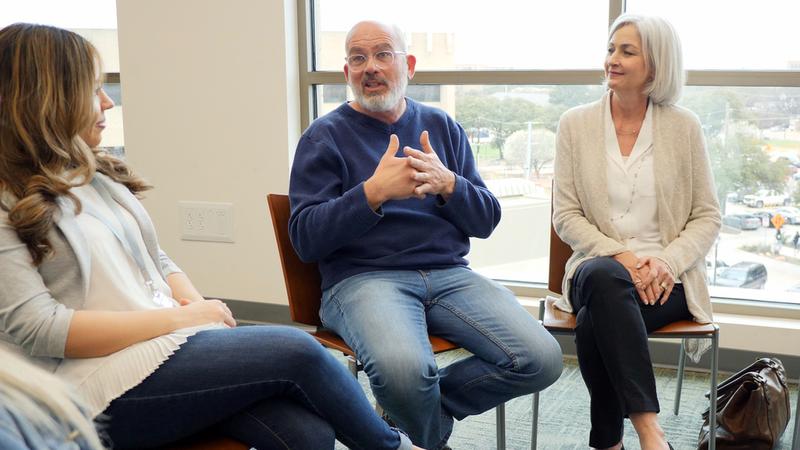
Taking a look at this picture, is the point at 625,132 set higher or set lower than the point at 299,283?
higher

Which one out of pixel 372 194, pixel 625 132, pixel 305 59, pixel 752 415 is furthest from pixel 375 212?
pixel 305 59

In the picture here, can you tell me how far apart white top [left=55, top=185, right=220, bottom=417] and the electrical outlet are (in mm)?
1929

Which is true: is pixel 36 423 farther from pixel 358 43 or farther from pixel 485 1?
pixel 485 1

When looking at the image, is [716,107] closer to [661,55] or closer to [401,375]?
[661,55]

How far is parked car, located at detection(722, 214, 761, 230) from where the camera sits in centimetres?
311

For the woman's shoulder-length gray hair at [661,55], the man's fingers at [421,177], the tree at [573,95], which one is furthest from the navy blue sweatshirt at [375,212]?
the tree at [573,95]

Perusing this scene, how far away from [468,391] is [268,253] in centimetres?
175

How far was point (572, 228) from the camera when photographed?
240 cm

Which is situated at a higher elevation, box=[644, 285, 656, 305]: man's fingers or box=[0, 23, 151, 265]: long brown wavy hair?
box=[0, 23, 151, 265]: long brown wavy hair

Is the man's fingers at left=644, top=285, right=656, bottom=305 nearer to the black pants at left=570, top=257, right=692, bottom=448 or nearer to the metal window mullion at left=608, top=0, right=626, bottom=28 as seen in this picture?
the black pants at left=570, top=257, right=692, bottom=448

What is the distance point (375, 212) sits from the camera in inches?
82.5

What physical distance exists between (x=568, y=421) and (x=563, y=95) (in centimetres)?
129

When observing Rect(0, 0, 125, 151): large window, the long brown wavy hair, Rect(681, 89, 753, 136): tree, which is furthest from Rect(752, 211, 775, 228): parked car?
Rect(0, 0, 125, 151): large window

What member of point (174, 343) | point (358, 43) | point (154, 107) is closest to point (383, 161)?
point (358, 43)
